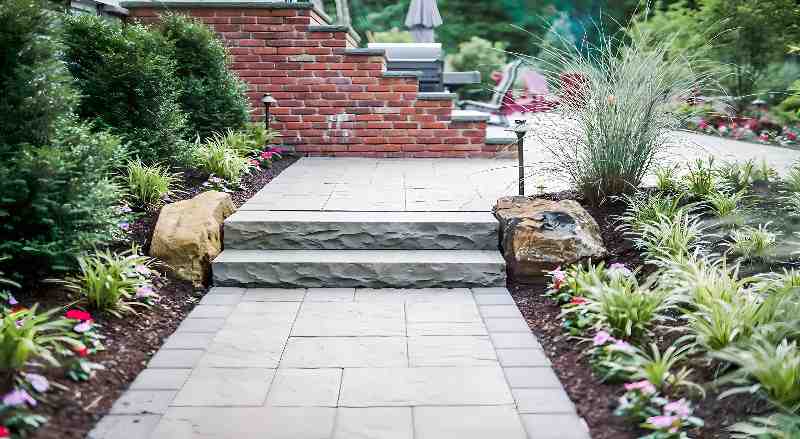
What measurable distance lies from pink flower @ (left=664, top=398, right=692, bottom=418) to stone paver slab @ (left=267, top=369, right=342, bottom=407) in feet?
3.88

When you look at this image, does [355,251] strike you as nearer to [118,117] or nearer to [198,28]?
[118,117]

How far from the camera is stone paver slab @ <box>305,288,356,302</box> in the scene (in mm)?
4152

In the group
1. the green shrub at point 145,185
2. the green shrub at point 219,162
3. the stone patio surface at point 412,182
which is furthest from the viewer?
the green shrub at point 219,162

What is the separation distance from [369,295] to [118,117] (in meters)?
2.41

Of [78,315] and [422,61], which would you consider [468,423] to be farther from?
[422,61]

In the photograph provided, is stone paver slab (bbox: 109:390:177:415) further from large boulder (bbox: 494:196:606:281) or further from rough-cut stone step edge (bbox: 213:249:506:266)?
large boulder (bbox: 494:196:606:281)

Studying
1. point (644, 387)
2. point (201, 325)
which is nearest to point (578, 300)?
point (644, 387)

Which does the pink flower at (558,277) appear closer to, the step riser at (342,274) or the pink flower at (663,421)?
the step riser at (342,274)

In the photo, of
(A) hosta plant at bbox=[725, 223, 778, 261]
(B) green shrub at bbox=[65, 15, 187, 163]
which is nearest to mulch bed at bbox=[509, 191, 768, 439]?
(A) hosta plant at bbox=[725, 223, 778, 261]

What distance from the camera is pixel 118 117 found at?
17.4ft

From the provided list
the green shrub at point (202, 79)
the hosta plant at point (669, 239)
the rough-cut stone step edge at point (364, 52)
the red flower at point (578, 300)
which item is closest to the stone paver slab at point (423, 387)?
the red flower at point (578, 300)

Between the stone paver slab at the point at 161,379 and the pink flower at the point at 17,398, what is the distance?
469mm

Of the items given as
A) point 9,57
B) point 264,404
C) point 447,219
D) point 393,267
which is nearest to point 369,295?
point 393,267

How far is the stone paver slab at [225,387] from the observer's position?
2816 mm
